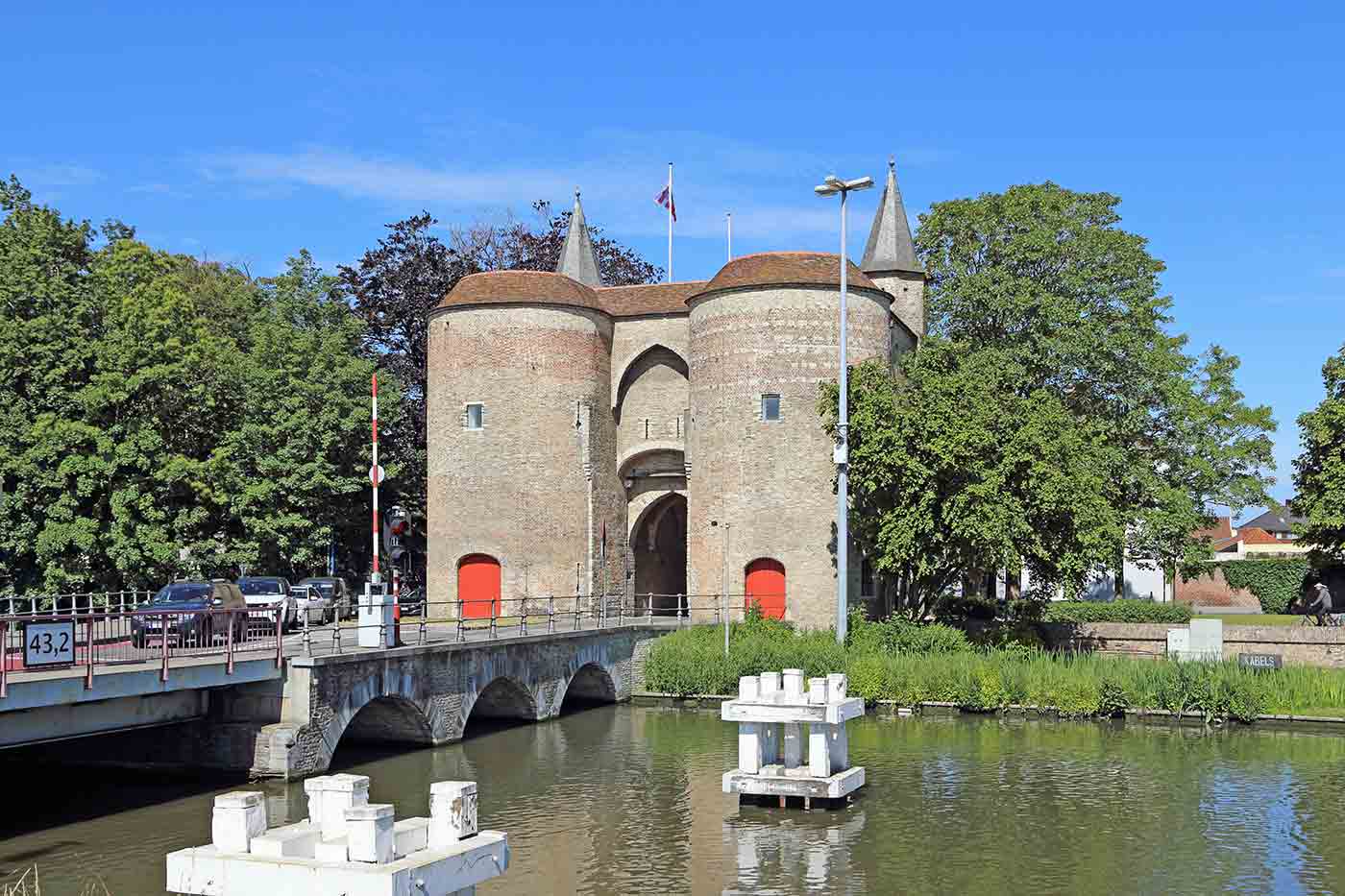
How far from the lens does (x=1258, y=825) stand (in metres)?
20.0

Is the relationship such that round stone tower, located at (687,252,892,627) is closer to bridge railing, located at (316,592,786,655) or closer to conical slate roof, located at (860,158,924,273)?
bridge railing, located at (316,592,786,655)

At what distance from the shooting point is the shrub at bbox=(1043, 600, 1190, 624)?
146 feet

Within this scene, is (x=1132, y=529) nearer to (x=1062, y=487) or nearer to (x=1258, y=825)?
(x=1062, y=487)

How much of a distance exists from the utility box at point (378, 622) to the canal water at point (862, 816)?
7.40ft

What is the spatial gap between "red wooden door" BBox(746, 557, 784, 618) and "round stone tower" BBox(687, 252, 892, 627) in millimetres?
30

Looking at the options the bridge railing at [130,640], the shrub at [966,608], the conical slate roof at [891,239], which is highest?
the conical slate roof at [891,239]

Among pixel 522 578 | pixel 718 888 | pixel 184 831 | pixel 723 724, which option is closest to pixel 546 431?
pixel 522 578

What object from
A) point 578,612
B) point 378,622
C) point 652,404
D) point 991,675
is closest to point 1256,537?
point 652,404

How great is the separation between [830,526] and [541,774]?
18.3 m

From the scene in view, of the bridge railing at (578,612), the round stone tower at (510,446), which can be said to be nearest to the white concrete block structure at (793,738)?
the bridge railing at (578,612)

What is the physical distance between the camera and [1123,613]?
44969 mm

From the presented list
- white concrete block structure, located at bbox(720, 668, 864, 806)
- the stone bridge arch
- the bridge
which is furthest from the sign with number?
white concrete block structure, located at bbox(720, 668, 864, 806)

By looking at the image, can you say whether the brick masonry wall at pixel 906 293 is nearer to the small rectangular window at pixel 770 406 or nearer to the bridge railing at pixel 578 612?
the small rectangular window at pixel 770 406

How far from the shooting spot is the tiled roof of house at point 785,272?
41938 millimetres
